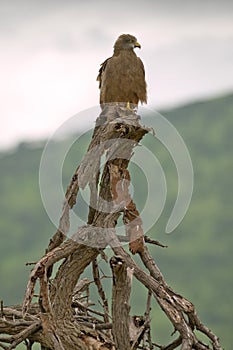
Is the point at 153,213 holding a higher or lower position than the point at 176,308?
higher

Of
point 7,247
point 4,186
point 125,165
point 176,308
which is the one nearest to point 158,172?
point 125,165

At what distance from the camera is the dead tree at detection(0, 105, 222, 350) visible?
32.5 feet

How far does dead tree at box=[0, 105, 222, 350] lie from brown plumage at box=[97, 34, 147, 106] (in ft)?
4.04

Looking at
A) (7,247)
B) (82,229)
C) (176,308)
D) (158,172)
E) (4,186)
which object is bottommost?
(176,308)

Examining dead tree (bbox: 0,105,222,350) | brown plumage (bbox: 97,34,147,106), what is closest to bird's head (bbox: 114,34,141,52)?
brown plumage (bbox: 97,34,147,106)

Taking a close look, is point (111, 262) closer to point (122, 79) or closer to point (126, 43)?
point (122, 79)

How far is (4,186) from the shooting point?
166 metres

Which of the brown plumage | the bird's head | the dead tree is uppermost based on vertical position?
the bird's head

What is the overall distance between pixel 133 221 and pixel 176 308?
3.02ft

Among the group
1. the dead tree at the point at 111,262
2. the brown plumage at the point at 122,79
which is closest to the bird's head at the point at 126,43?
the brown plumage at the point at 122,79

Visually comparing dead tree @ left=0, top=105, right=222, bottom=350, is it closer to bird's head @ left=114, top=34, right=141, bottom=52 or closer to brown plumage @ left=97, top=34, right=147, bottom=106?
brown plumage @ left=97, top=34, right=147, bottom=106

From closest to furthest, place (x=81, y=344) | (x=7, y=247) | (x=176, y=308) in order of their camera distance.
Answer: (x=176, y=308) → (x=81, y=344) → (x=7, y=247)

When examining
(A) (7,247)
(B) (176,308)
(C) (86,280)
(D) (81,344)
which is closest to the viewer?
(B) (176,308)

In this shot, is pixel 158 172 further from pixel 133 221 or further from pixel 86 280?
pixel 86 280
